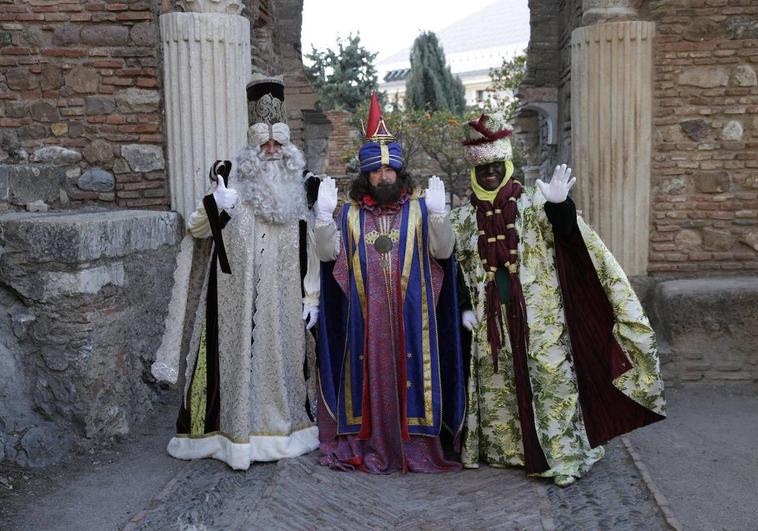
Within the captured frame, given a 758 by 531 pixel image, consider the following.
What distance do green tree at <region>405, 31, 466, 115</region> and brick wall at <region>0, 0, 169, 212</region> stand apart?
932 inches

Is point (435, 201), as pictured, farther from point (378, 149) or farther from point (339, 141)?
point (339, 141)

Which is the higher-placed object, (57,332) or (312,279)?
(312,279)

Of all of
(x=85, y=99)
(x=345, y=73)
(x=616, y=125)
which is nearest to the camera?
(x=85, y=99)

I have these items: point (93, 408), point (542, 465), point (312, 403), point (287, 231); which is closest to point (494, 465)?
point (542, 465)

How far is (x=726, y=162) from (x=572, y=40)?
140 centimetres

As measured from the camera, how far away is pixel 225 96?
5.66 metres

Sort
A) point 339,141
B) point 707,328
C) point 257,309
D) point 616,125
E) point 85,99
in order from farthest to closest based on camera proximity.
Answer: point 339,141 → point 616,125 → point 707,328 → point 85,99 → point 257,309

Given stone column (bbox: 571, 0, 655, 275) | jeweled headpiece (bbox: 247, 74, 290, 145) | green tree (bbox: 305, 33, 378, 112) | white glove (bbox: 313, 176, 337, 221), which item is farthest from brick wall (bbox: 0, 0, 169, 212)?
green tree (bbox: 305, 33, 378, 112)

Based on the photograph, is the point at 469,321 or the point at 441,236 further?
the point at 469,321

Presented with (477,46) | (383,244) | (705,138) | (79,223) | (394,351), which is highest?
(477,46)

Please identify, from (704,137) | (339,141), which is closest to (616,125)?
(704,137)

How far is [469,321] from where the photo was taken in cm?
440

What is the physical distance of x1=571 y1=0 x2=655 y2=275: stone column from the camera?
603 cm

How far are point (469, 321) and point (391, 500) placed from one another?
0.97 m
